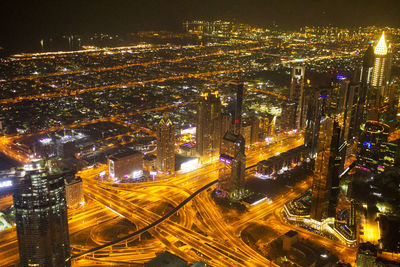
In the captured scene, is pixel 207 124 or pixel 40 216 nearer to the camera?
pixel 40 216

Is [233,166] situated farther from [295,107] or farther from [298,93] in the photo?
[298,93]

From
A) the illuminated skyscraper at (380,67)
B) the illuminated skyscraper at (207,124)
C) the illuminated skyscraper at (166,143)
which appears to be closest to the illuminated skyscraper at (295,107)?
the illuminated skyscraper at (380,67)

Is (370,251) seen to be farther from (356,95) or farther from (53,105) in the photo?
(53,105)

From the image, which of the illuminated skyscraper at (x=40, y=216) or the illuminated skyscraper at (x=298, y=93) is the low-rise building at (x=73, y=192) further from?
the illuminated skyscraper at (x=298, y=93)

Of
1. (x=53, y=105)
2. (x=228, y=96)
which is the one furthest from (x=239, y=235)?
(x=53, y=105)

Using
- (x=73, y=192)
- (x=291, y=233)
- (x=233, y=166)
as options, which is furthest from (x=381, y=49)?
(x=73, y=192)
